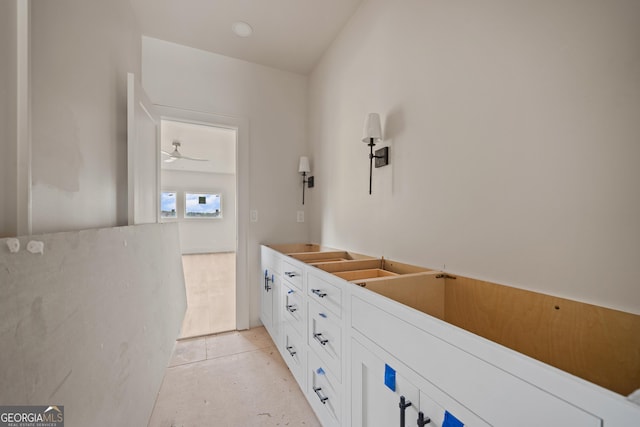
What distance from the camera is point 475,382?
59cm

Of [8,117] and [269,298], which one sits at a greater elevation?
[8,117]

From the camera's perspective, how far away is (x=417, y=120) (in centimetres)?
144

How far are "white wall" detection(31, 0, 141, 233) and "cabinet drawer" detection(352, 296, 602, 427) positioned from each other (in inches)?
55.2

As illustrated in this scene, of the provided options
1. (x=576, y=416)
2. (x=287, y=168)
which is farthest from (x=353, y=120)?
(x=576, y=416)

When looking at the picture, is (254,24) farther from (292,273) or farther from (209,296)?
(209,296)

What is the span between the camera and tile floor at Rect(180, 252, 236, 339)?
106 inches

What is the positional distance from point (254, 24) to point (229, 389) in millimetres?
2828

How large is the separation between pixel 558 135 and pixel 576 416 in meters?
0.84

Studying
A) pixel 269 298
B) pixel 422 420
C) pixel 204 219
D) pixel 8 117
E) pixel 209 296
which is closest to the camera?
pixel 422 420

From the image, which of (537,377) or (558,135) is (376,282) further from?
(558,135)

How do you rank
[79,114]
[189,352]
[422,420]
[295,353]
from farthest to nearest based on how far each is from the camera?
[189,352], [295,353], [79,114], [422,420]

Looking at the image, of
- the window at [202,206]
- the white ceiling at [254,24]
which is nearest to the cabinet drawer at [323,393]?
the white ceiling at [254,24]

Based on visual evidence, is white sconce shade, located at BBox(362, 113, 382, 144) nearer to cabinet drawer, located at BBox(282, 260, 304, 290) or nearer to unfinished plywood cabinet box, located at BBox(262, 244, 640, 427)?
unfinished plywood cabinet box, located at BBox(262, 244, 640, 427)

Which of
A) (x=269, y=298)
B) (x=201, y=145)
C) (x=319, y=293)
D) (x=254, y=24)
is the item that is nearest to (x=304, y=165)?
(x=254, y=24)
